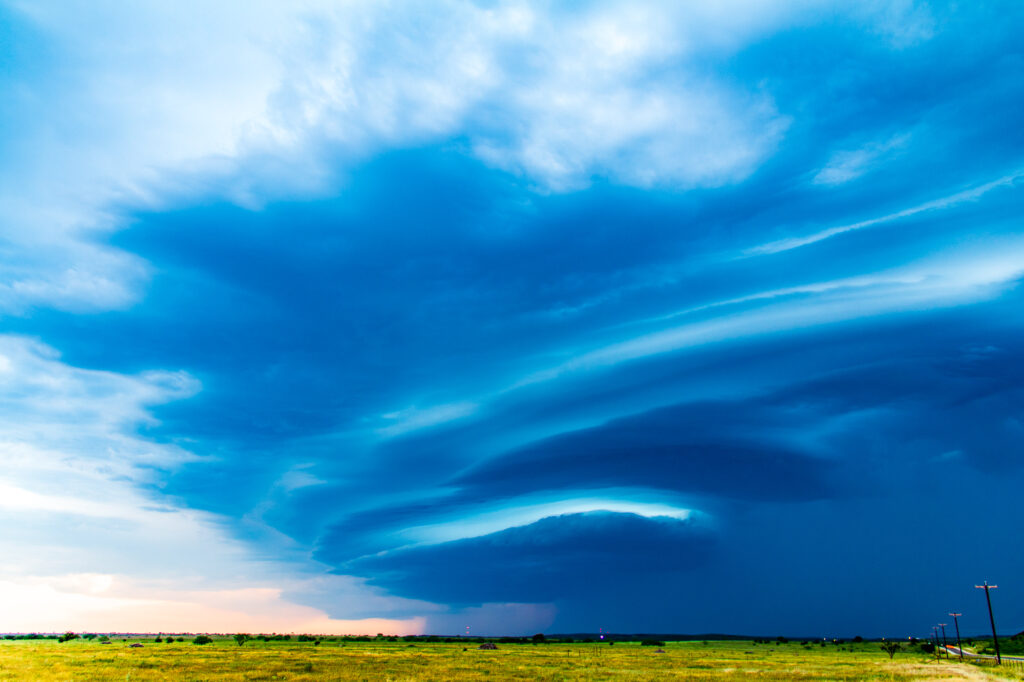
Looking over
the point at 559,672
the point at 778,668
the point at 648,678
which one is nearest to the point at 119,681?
the point at 559,672

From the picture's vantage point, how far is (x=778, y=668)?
89062mm

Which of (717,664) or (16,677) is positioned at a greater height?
(16,677)

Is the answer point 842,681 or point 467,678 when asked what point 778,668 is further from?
point 467,678

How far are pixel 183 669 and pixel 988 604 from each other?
122 m

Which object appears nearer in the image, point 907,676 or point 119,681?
point 119,681

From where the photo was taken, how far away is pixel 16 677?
210ft

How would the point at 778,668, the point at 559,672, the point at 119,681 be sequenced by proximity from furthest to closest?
1. the point at 778,668
2. the point at 559,672
3. the point at 119,681

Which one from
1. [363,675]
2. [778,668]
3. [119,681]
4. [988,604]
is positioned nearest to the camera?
[119,681]

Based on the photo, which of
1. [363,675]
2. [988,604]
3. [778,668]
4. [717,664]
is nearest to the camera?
[363,675]

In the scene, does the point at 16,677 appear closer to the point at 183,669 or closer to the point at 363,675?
the point at 183,669

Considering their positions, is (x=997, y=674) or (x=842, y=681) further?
(x=997, y=674)

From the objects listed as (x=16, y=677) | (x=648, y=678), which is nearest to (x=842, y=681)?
(x=648, y=678)

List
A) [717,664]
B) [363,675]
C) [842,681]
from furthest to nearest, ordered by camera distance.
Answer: [717,664]
[363,675]
[842,681]

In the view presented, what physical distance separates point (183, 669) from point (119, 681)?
14472 mm
